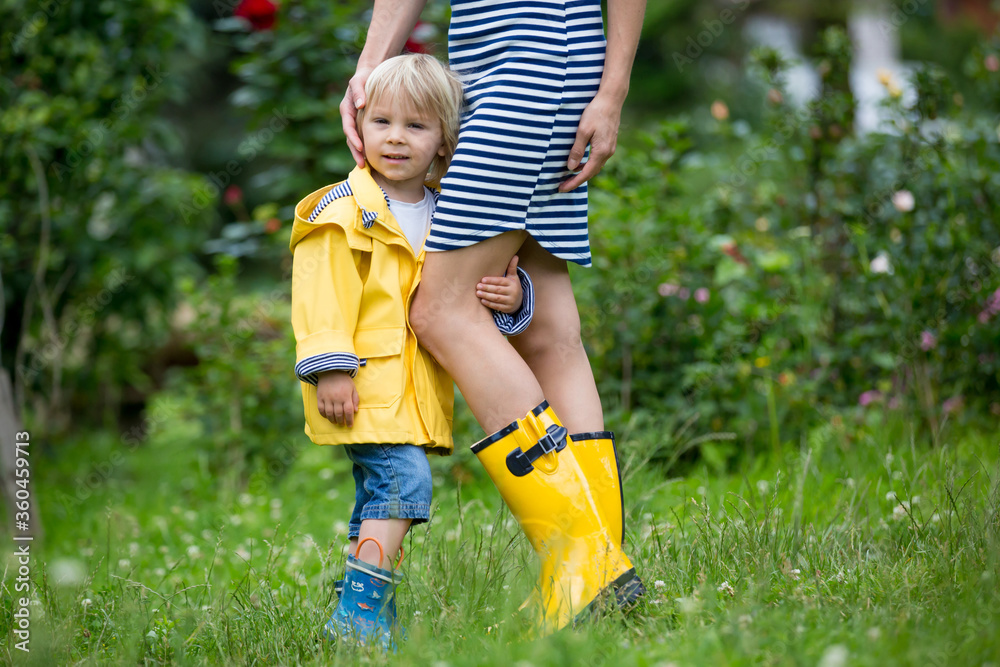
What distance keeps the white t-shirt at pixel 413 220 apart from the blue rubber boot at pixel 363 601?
0.57 metres

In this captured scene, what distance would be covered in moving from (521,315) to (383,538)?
50 centimetres

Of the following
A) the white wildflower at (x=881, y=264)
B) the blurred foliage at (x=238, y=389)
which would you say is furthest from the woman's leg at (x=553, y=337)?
the blurred foliage at (x=238, y=389)

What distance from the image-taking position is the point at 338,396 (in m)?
1.58

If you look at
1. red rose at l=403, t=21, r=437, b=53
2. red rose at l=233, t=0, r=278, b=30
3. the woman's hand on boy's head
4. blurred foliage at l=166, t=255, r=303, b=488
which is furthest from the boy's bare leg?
red rose at l=233, t=0, r=278, b=30

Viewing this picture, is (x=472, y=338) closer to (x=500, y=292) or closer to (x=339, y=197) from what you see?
(x=500, y=292)

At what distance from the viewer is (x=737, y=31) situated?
993 centimetres

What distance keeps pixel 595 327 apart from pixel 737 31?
26.3ft

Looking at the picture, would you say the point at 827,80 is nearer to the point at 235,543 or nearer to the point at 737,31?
the point at 235,543

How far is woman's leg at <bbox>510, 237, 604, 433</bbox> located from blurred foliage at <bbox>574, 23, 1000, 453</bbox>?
1.17 metres

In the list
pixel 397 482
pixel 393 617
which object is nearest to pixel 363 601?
pixel 393 617

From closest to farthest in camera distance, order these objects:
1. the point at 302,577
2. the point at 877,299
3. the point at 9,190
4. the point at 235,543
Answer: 1. the point at 302,577
2. the point at 235,543
3. the point at 877,299
4. the point at 9,190

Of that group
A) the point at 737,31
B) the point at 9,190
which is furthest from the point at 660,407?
the point at 737,31

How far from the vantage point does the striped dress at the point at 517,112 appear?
1.58 metres

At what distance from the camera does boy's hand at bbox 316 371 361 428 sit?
5.18 feet
